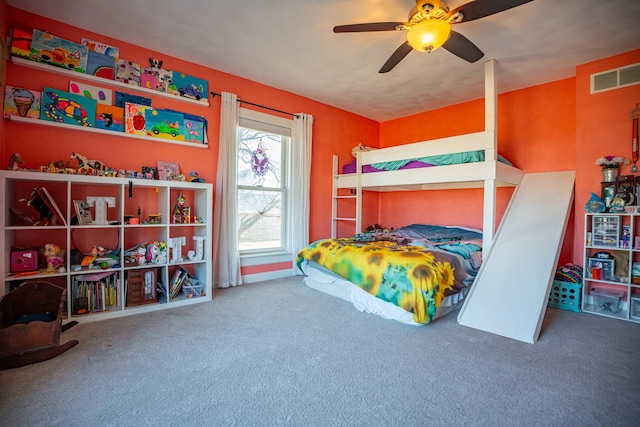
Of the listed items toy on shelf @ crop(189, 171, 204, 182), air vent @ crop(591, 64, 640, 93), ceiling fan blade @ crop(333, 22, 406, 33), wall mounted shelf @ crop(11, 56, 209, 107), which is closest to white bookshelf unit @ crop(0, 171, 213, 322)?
toy on shelf @ crop(189, 171, 204, 182)

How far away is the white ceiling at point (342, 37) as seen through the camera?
7.70ft

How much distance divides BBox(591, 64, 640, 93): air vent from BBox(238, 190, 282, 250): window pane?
12.4 feet

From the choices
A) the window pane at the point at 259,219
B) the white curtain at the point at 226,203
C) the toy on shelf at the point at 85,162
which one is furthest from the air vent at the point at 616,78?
the toy on shelf at the point at 85,162

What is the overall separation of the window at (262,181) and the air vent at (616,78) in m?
3.44

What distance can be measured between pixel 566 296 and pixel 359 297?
2.07 m

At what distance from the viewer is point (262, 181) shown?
3971 millimetres

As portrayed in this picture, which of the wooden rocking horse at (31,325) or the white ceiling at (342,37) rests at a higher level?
the white ceiling at (342,37)

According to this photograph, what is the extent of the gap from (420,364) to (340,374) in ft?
1.71

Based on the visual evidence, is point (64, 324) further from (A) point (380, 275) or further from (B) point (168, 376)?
(A) point (380, 275)

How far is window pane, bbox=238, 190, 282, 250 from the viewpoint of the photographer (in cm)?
384

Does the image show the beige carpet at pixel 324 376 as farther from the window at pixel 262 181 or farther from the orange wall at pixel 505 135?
the orange wall at pixel 505 135

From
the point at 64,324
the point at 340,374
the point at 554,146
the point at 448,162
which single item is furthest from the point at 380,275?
the point at 554,146

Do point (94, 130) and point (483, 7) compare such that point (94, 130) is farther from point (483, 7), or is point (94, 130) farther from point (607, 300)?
point (607, 300)

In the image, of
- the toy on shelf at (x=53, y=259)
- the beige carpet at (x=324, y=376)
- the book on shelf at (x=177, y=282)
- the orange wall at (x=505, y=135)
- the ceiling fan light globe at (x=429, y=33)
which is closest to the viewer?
the beige carpet at (x=324, y=376)
